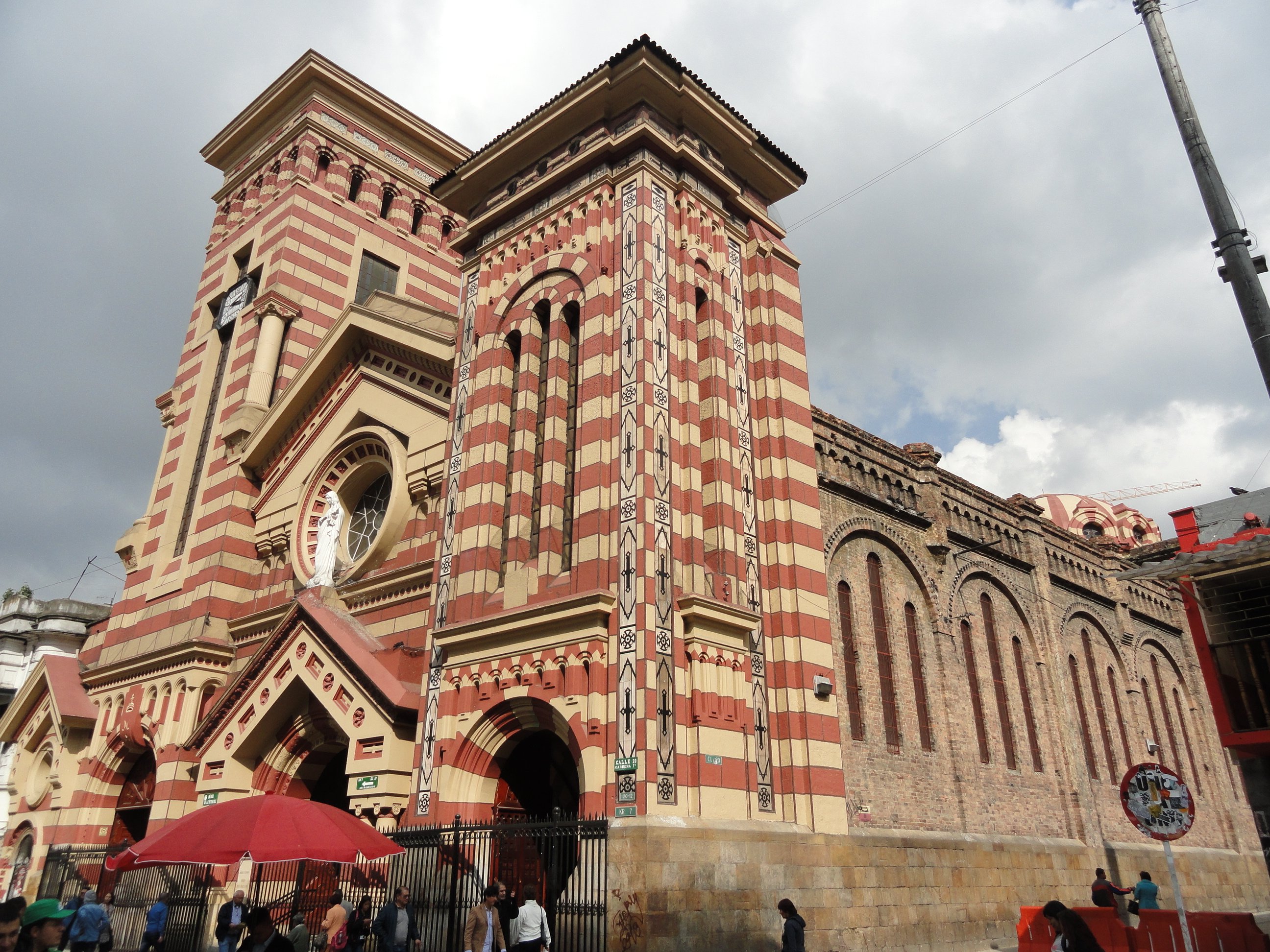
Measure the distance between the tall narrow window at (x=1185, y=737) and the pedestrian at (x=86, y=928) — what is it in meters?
30.0

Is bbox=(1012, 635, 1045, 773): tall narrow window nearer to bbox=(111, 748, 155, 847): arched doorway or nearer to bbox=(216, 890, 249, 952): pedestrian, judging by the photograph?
bbox=(216, 890, 249, 952): pedestrian

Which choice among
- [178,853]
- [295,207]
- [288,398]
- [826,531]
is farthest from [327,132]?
[178,853]

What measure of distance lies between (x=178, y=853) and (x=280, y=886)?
720 centimetres

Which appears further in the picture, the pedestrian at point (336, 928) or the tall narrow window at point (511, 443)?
the tall narrow window at point (511, 443)

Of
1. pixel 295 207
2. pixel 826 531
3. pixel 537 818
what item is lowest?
pixel 537 818

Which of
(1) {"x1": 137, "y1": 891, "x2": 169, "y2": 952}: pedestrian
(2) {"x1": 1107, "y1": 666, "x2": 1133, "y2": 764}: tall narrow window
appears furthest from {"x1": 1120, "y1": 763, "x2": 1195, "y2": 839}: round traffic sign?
(2) {"x1": 1107, "y1": 666, "x2": 1133, "y2": 764}: tall narrow window

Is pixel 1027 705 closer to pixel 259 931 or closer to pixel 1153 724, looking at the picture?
pixel 1153 724

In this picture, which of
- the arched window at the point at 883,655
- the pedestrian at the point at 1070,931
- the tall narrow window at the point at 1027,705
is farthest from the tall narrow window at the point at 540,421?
the tall narrow window at the point at 1027,705

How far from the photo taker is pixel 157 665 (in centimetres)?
2280

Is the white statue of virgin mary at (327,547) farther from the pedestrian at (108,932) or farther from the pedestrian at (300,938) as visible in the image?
the pedestrian at (300,938)

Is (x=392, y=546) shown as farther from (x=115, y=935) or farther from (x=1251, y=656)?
(x=1251, y=656)

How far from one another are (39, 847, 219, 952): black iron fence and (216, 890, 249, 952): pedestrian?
3.40 m

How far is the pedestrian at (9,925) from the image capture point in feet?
18.1

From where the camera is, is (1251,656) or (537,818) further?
(1251,656)
